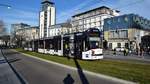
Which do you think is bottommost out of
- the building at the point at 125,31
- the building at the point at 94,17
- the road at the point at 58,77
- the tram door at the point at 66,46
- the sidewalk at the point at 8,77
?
the road at the point at 58,77

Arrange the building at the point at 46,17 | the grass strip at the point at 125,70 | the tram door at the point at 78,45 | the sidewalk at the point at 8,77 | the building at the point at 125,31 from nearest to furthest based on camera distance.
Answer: the sidewalk at the point at 8,77 → the grass strip at the point at 125,70 → the tram door at the point at 78,45 → the building at the point at 125,31 → the building at the point at 46,17

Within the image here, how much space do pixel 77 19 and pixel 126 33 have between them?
51.1 m

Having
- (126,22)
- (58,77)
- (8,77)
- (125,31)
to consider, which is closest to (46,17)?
(126,22)

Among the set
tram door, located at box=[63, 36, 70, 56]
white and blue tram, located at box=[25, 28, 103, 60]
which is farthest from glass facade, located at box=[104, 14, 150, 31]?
white and blue tram, located at box=[25, 28, 103, 60]

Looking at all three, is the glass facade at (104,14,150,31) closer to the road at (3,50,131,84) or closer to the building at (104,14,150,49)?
the building at (104,14,150,49)

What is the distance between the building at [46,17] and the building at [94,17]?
79.3 ft

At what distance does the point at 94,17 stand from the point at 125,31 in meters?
33.5

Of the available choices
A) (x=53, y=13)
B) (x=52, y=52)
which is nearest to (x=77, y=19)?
(x=53, y=13)

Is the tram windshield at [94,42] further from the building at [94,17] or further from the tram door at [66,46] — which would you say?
the building at [94,17]

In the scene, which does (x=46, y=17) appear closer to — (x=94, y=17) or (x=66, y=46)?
(x=94, y=17)

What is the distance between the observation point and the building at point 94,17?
360 feet

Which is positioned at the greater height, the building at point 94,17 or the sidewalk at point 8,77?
the building at point 94,17

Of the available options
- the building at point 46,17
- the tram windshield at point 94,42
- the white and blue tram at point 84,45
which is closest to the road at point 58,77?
the white and blue tram at point 84,45

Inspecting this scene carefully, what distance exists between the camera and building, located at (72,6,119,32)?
109625mm
